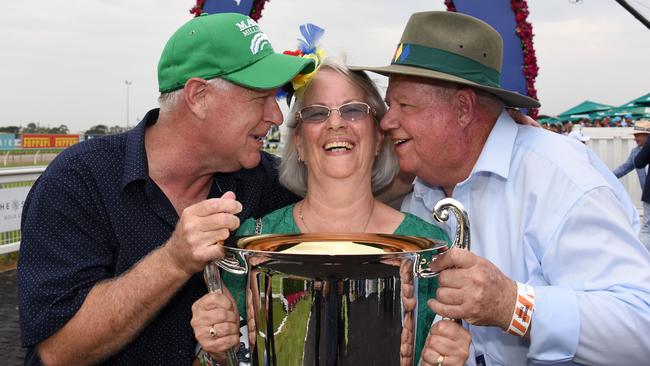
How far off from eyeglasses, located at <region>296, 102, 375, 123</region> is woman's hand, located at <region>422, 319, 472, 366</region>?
106cm

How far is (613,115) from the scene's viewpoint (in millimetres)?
29812

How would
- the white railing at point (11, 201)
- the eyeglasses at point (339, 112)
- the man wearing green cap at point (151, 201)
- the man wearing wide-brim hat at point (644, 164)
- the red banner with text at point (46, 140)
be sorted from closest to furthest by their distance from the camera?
the man wearing green cap at point (151, 201)
the eyeglasses at point (339, 112)
the white railing at point (11, 201)
the man wearing wide-brim hat at point (644, 164)
the red banner with text at point (46, 140)

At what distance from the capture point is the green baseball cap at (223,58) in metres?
2.60

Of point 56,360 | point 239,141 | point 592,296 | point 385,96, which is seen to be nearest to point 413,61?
point 385,96

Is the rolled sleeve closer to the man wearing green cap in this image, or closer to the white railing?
the man wearing green cap

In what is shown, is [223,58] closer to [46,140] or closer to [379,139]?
[379,139]

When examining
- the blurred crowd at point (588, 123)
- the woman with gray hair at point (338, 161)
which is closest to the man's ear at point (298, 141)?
the woman with gray hair at point (338, 161)

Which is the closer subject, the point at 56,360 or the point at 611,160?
the point at 56,360

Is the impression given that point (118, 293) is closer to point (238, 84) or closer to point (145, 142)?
point (145, 142)

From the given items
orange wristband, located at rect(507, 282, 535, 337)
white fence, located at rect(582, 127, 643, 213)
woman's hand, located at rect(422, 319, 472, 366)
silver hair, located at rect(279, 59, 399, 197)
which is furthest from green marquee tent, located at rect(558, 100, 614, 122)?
woman's hand, located at rect(422, 319, 472, 366)

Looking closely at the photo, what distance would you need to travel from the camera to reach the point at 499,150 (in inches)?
97.3

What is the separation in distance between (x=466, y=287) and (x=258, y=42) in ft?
4.78

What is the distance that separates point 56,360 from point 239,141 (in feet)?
3.44

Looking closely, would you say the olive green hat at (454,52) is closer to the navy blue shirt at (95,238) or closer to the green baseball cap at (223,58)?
the green baseball cap at (223,58)
